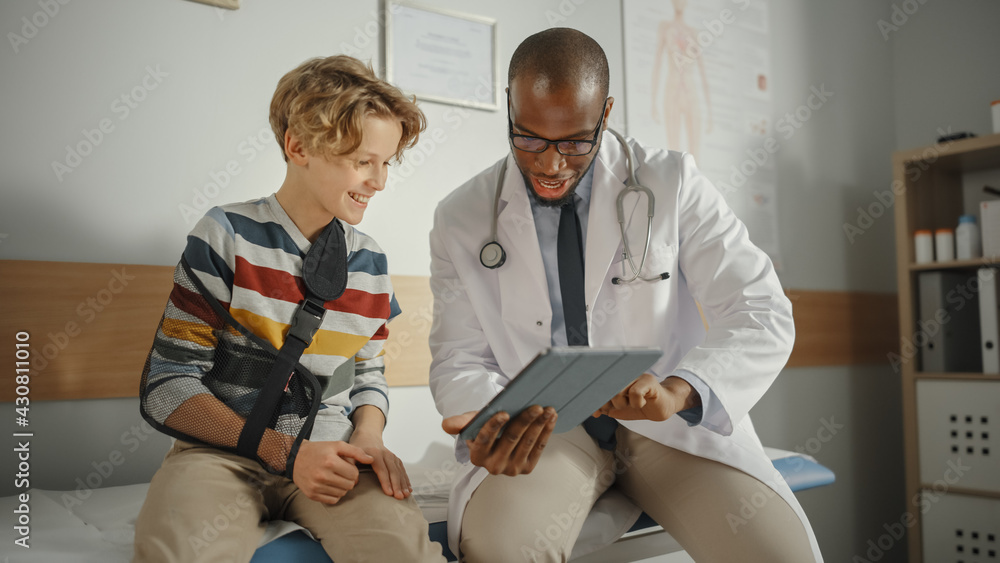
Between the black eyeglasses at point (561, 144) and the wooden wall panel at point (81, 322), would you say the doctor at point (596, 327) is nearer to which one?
the black eyeglasses at point (561, 144)

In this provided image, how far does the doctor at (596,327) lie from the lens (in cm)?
109

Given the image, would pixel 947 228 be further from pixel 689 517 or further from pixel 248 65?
pixel 248 65

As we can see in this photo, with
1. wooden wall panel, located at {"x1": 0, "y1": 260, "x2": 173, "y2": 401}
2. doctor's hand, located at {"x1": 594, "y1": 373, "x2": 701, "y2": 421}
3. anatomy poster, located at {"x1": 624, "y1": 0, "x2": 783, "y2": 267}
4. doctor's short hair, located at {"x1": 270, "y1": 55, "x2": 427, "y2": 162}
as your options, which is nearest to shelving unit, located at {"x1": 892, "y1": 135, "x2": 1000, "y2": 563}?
anatomy poster, located at {"x1": 624, "y1": 0, "x2": 783, "y2": 267}

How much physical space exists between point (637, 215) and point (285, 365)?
716mm

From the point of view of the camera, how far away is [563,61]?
123 centimetres

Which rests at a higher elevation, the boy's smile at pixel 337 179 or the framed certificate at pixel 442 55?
the framed certificate at pixel 442 55

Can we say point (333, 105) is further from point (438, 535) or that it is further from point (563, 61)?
point (438, 535)

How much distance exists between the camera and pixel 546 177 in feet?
4.14

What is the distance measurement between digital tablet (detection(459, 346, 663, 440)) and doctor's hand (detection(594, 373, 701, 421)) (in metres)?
0.05

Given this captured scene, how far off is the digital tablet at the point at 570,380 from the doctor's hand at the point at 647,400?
51 millimetres

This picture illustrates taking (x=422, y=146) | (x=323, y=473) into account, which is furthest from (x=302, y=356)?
(x=422, y=146)

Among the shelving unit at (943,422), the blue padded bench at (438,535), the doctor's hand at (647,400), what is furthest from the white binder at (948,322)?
the doctor's hand at (647,400)

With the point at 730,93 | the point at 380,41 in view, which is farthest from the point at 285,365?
the point at 730,93

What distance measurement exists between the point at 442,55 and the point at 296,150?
2.67ft
